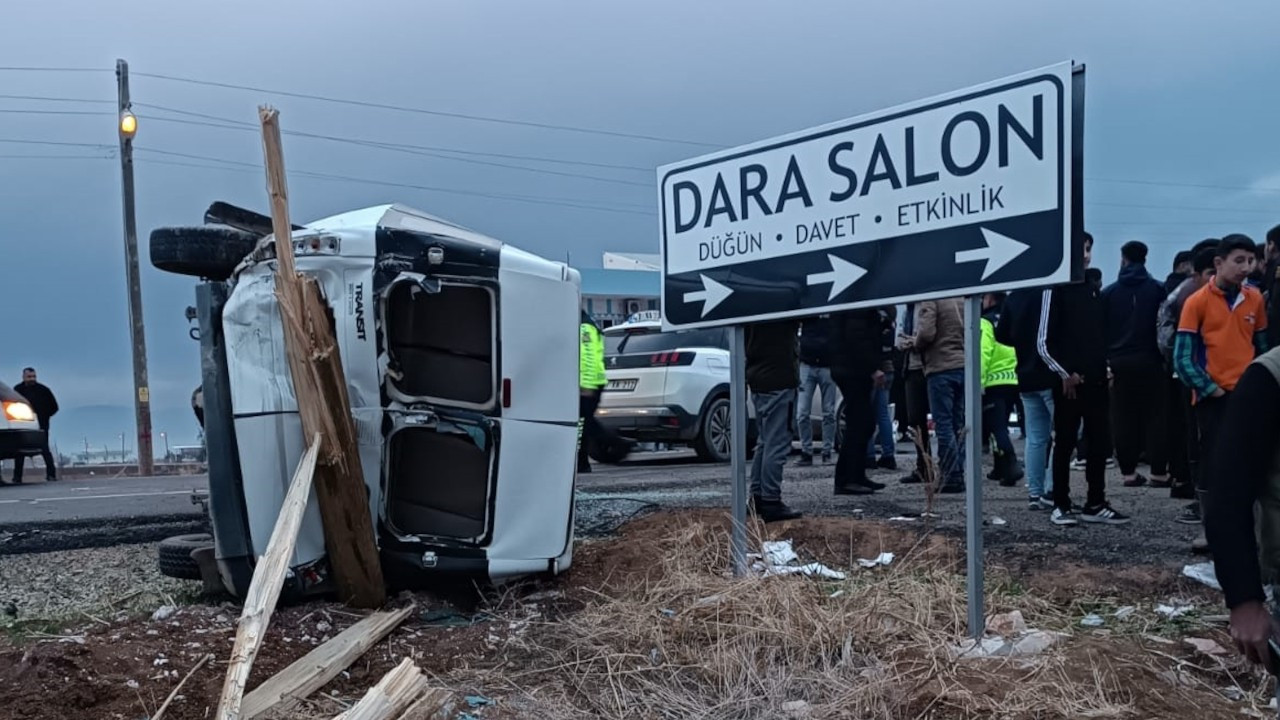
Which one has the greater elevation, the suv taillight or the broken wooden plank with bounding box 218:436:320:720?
the suv taillight

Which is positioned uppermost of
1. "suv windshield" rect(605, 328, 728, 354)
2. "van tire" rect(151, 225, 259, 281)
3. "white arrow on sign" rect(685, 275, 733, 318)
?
"van tire" rect(151, 225, 259, 281)

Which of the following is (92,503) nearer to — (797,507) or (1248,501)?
(797,507)

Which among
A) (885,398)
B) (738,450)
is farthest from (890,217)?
(885,398)

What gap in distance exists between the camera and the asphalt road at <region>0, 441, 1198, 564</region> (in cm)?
613

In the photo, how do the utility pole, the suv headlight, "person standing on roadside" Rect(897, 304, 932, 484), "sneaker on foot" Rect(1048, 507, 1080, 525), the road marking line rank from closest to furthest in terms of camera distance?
"sneaker on foot" Rect(1048, 507, 1080, 525), "person standing on roadside" Rect(897, 304, 932, 484), the road marking line, the suv headlight, the utility pole

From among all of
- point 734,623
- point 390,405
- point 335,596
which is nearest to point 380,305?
point 390,405

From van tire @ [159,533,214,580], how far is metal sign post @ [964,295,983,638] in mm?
3402

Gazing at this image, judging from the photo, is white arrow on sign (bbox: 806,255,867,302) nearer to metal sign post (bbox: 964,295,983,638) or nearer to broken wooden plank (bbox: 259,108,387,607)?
metal sign post (bbox: 964,295,983,638)

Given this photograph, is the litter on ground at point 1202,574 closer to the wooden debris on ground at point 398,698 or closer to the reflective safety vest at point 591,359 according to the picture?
the wooden debris on ground at point 398,698

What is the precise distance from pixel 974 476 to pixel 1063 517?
10.8 feet

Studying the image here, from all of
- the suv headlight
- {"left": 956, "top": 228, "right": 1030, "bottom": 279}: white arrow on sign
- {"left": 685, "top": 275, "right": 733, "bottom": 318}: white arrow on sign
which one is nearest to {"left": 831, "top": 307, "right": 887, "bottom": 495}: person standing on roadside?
{"left": 685, "top": 275, "right": 733, "bottom": 318}: white arrow on sign

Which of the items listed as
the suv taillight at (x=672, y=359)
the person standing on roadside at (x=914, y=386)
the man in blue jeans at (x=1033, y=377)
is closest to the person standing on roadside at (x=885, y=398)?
the person standing on roadside at (x=914, y=386)

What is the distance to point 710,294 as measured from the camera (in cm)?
513

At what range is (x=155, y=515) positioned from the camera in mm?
8078
